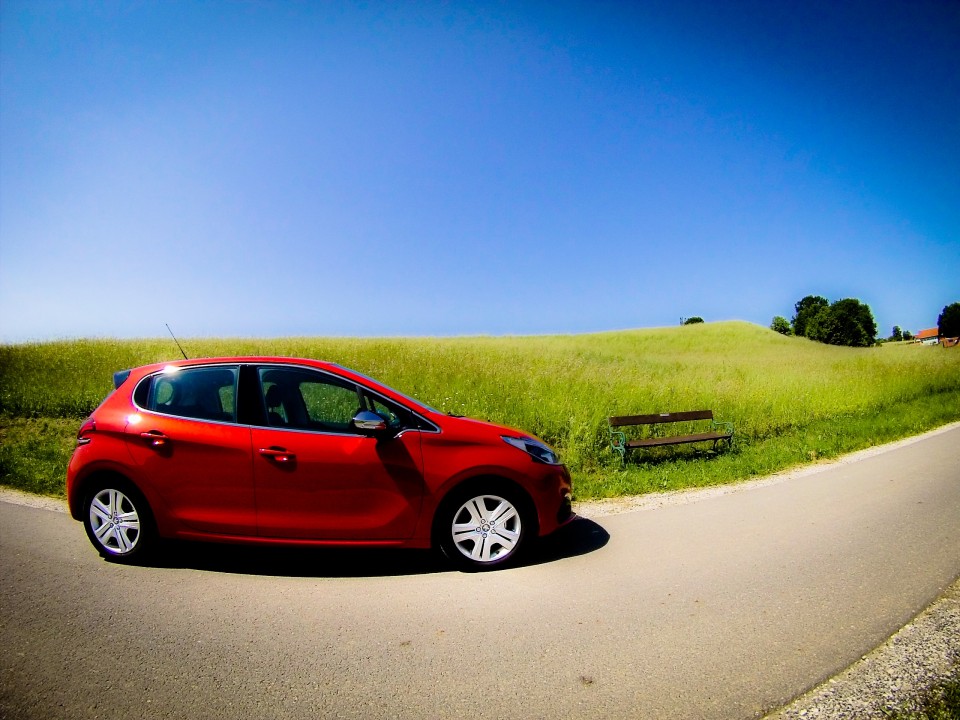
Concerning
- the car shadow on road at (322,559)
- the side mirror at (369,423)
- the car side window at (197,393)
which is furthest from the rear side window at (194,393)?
the car shadow on road at (322,559)

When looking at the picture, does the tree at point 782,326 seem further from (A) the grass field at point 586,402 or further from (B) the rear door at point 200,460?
(B) the rear door at point 200,460

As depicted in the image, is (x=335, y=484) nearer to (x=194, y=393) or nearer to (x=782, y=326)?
(x=194, y=393)

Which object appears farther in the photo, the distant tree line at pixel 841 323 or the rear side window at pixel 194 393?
the distant tree line at pixel 841 323

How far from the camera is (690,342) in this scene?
43406 mm

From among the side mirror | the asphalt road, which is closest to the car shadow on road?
the asphalt road

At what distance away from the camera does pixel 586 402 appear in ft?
35.0

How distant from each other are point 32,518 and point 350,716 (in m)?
4.92

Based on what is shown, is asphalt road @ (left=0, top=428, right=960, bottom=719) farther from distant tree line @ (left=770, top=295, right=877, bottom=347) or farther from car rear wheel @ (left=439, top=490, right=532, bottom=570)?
distant tree line @ (left=770, top=295, right=877, bottom=347)

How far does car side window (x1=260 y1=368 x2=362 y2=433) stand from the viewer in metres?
3.69

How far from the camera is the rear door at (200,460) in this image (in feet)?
11.8

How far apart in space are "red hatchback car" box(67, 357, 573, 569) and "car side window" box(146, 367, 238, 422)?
0.01 metres

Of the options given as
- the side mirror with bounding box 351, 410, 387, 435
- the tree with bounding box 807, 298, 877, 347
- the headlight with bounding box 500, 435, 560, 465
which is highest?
the tree with bounding box 807, 298, 877, 347

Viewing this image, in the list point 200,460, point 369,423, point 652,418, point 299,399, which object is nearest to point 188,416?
point 200,460

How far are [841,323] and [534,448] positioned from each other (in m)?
82.0
